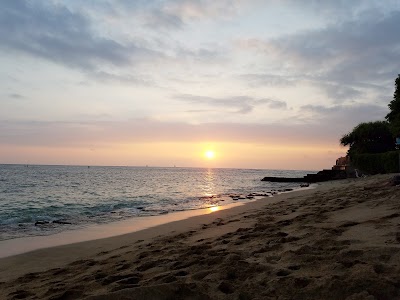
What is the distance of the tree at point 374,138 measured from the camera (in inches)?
2024

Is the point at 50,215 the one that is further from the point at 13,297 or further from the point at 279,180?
the point at 279,180

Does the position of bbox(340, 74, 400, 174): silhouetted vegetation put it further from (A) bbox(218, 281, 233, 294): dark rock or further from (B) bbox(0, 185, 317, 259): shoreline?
(A) bbox(218, 281, 233, 294): dark rock

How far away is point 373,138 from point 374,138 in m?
0.17

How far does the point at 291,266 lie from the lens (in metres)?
4.40

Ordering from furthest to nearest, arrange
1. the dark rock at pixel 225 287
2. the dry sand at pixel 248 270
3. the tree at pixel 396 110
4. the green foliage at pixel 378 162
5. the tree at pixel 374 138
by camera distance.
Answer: the tree at pixel 374 138 < the green foliage at pixel 378 162 < the tree at pixel 396 110 < the dark rock at pixel 225 287 < the dry sand at pixel 248 270

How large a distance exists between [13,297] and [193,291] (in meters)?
2.78

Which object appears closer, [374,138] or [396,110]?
[396,110]

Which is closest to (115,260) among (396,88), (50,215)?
(50,215)

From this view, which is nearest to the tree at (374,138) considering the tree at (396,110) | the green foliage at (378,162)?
the green foliage at (378,162)

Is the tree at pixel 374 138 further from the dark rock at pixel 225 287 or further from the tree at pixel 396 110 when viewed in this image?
the dark rock at pixel 225 287

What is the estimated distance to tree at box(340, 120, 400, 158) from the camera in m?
51.4

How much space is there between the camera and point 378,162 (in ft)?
139

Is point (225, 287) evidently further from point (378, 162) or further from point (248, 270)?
point (378, 162)

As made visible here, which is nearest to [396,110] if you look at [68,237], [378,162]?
[378,162]
